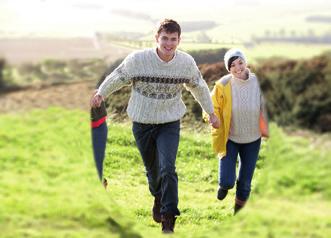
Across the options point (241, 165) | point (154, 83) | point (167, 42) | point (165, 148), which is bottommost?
point (241, 165)

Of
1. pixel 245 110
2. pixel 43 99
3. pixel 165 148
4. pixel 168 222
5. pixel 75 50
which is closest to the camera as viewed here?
pixel 43 99

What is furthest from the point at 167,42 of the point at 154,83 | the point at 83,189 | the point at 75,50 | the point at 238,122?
the point at 83,189

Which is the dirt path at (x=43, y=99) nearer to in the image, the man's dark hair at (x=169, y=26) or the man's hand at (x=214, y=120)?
the man's dark hair at (x=169, y=26)

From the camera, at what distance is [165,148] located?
259 inches

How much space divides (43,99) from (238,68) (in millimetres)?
1648

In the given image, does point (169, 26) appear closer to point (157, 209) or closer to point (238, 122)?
point (238, 122)

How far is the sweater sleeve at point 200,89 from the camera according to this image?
21.5ft

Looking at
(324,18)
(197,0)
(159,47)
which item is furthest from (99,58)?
(324,18)

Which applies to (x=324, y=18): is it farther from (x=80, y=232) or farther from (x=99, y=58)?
(x=80, y=232)

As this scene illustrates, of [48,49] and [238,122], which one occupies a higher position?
[48,49]

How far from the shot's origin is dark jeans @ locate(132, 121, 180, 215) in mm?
6590

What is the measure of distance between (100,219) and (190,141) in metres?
2.13

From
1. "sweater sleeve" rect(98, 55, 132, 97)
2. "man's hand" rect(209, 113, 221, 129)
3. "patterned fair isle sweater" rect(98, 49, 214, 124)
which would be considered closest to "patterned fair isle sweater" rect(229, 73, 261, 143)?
"man's hand" rect(209, 113, 221, 129)

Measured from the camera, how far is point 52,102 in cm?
605
